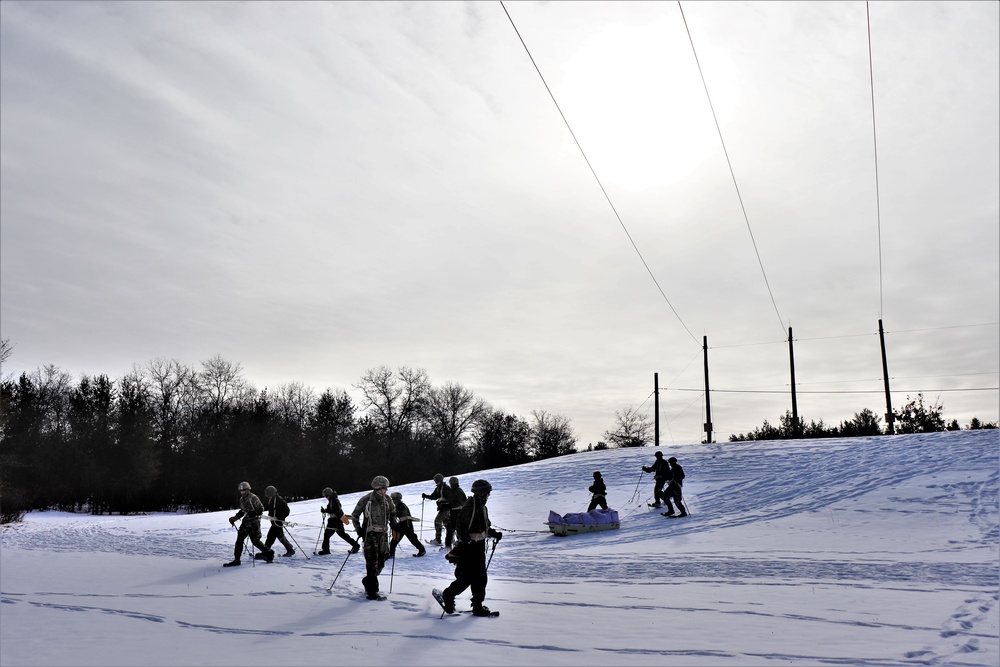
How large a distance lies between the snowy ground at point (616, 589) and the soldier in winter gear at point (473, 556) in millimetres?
330

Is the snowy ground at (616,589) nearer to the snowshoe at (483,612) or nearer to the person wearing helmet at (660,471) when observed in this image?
the snowshoe at (483,612)

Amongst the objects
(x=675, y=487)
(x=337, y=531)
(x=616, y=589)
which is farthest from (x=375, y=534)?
(x=675, y=487)

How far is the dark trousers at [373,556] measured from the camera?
11648mm

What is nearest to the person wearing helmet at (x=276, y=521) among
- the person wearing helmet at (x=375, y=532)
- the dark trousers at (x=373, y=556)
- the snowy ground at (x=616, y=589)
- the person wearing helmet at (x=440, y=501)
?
the snowy ground at (x=616, y=589)

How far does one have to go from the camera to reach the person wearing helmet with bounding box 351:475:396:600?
459 inches

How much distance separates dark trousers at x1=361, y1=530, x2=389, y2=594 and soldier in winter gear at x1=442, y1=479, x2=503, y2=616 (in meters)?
2.04

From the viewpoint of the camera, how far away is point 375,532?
469 inches

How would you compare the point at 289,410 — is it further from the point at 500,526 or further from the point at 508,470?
the point at 500,526

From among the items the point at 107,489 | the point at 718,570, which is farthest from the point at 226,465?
the point at 718,570

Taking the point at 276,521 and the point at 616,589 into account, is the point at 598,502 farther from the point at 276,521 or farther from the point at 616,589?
the point at 616,589

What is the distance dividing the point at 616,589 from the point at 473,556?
138 inches

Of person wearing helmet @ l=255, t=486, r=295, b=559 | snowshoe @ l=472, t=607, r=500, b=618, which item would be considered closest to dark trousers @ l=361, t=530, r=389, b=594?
snowshoe @ l=472, t=607, r=500, b=618

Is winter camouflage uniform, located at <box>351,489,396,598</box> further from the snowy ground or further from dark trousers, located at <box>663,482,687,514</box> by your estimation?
dark trousers, located at <box>663,482,687,514</box>

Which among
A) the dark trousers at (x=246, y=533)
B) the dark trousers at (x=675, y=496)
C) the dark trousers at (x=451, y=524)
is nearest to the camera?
the dark trousers at (x=246, y=533)
